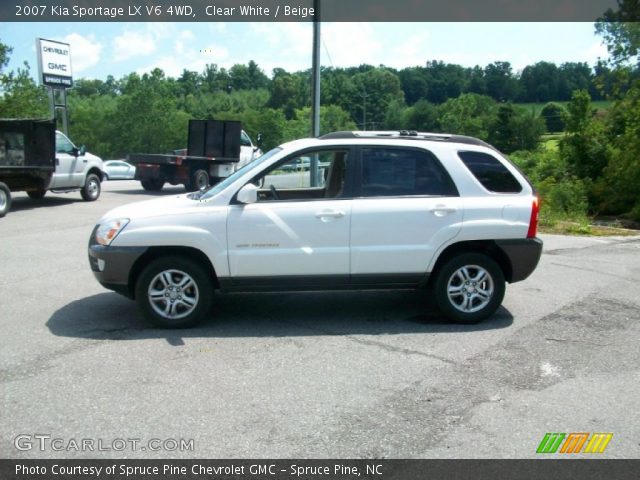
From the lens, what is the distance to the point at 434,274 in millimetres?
6547

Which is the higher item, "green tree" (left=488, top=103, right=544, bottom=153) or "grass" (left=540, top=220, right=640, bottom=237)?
"green tree" (left=488, top=103, right=544, bottom=153)

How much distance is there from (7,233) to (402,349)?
10005 mm

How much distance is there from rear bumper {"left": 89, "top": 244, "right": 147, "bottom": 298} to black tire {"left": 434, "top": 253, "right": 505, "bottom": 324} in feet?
9.90

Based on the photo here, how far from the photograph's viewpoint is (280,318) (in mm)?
6785

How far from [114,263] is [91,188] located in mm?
14130

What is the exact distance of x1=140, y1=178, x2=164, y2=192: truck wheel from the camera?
2302 cm

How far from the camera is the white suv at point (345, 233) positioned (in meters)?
6.18

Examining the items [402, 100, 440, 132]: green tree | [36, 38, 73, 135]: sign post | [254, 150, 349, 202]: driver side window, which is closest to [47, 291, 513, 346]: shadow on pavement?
[254, 150, 349, 202]: driver side window

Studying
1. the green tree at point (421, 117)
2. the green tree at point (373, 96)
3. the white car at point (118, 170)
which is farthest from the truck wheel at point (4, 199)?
the green tree at point (421, 117)

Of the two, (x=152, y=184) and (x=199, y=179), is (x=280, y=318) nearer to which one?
(x=199, y=179)

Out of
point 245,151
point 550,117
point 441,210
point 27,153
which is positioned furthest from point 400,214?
point 550,117

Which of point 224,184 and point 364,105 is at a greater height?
point 364,105

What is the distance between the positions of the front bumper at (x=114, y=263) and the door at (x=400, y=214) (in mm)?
2155

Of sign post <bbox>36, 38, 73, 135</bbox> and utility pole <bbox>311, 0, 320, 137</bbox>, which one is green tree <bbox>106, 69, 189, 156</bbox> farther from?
utility pole <bbox>311, 0, 320, 137</bbox>
